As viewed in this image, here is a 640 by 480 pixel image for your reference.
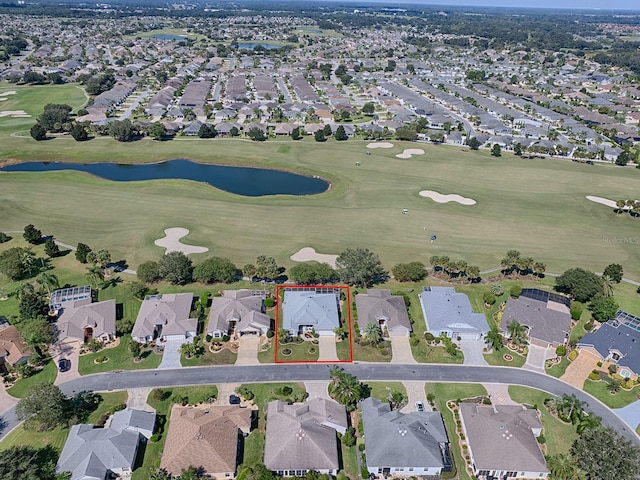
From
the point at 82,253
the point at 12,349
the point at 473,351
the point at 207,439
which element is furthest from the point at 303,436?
the point at 82,253

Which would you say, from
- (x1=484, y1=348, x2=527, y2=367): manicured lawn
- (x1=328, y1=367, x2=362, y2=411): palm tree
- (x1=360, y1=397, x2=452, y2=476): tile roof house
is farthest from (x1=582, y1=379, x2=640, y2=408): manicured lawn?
(x1=328, y1=367, x2=362, y2=411): palm tree

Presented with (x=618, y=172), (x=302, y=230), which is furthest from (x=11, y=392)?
(x=618, y=172)

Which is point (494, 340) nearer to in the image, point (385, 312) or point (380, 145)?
point (385, 312)

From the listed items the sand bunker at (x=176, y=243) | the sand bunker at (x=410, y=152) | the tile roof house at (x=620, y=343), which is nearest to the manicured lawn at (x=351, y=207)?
the sand bunker at (x=176, y=243)

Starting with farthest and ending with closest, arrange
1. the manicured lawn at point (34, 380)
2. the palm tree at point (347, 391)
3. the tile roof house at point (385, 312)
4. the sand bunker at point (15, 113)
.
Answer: the sand bunker at point (15, 113) → the tile roof house at point (385, 312) → the manicured lawn at point (34, 380) → the palm tree at point (347, 391)

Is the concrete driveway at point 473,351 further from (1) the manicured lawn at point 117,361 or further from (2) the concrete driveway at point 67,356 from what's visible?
(2) the concrete driveway at point 67,356
